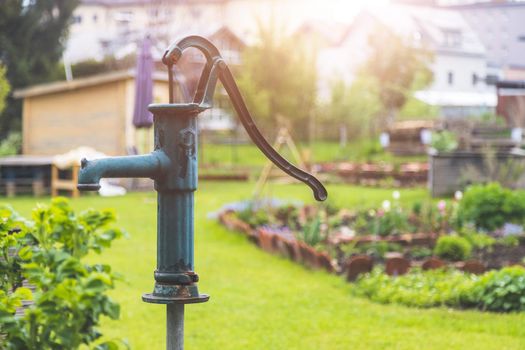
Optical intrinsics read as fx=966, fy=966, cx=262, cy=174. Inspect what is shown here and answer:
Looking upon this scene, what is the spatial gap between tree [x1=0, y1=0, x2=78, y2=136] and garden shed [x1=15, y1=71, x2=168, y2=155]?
10.5 feet

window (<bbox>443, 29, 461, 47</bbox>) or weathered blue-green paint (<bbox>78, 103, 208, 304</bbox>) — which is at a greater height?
window (<bbox>443, 29, 461, 47</bbox>)

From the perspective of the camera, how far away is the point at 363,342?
20.3 feet

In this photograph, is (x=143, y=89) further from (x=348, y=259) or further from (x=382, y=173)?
(x=348, y=259)

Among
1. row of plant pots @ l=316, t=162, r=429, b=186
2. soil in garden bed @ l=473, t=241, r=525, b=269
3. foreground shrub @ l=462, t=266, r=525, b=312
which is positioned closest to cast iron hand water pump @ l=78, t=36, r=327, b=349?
foreground shrub @ l=462, t=266, r=525, b=312

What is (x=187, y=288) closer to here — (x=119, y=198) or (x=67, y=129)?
(x=119, y=198)

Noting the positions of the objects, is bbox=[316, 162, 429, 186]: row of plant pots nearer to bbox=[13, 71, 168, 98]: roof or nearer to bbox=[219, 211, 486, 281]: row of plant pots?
bbox=[13, 71, 168, 98]: roof

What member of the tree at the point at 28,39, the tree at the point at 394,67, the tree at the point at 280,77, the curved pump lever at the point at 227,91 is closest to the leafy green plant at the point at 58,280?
the curved pump lever at the point at 227,91

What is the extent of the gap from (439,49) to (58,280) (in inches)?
2370

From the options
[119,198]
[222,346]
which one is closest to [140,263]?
[222,346]

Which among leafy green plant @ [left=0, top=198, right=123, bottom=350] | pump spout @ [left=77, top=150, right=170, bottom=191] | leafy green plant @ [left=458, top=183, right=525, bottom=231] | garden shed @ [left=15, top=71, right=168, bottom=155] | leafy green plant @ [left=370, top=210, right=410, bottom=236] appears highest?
garden shed @ [left=15, top=71, right=168, bottom=155]

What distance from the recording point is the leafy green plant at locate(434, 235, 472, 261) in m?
9.67

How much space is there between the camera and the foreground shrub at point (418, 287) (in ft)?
24.0

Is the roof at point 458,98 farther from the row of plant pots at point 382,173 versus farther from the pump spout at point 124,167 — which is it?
the pump spout at point 124,167

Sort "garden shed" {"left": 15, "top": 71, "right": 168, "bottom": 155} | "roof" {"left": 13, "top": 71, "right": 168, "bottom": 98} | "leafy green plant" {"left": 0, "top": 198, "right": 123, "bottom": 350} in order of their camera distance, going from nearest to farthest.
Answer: "leafy green plant" {"left": 0, "top": 198, "right": 123, "bottom": 350}, "roof" {"left": 13, "top": 71, "right": 168, "bottom": 98}, "garden shed" {"left": 15, "top": 71, "right": 168, "bottom": 155}
